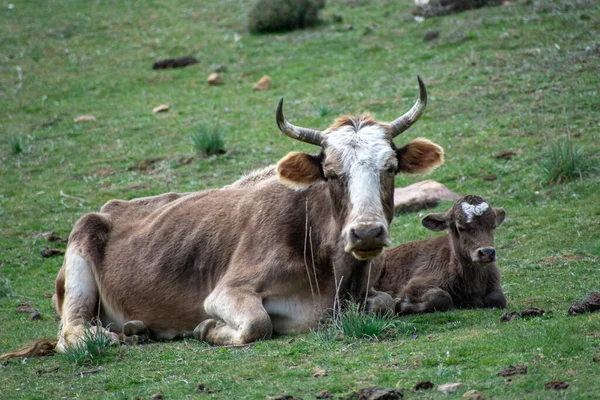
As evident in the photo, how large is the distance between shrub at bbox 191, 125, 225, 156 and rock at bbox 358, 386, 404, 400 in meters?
12.9

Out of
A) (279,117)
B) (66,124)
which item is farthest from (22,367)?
(66,124)

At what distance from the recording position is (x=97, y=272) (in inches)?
468

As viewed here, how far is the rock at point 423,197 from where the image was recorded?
1577 cm

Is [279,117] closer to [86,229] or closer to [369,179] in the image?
[369,179]

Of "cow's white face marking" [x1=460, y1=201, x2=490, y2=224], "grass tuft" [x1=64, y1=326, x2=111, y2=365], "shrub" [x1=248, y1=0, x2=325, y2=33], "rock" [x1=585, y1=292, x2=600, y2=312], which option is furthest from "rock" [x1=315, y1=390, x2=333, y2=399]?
"shrub" [x1=248, y1=0, x2=325, y2=33]

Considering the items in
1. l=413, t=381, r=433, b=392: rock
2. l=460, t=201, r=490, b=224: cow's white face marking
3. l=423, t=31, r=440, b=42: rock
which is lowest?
l=423, t=31, r=440, b=42: rock

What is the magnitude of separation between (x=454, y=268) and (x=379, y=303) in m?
1.53

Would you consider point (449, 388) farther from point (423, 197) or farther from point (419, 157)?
point (423, 197)

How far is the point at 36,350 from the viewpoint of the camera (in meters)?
10.3

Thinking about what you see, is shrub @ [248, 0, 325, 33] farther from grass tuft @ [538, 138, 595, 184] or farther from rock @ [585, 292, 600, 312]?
rock @ [585, 292, 600, 312]

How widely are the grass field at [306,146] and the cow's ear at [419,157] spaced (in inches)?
65.3

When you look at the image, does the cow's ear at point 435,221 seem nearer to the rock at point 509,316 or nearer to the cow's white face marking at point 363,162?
the cow's white face marking at point 363,162

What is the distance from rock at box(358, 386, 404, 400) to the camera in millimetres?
7039

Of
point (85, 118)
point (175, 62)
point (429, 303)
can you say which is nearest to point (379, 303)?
point (429, 303)
